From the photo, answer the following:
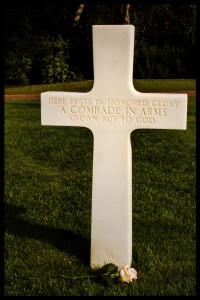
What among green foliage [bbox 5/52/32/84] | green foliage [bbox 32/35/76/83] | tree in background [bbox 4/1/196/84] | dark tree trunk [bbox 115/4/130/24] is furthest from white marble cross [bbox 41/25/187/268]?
green foliage [bbox 5/52/32/84]

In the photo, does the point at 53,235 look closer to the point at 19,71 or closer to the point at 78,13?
the point at 78,13

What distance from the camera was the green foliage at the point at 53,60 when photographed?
1989 centimetres

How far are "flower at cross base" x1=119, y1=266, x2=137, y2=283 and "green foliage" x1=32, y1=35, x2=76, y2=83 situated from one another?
652 inches

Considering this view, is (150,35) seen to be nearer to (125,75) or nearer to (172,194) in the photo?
(172,194)

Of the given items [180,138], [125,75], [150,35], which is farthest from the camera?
[150,35]

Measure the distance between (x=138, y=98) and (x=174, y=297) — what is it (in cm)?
151

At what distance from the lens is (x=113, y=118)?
349cm

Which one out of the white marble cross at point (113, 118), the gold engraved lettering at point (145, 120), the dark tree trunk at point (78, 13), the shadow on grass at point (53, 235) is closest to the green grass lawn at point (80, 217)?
the shadow on grass at point (53, 235)

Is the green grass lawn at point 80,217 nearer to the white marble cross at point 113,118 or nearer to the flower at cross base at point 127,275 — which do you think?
the flower at cross base at point 127,275

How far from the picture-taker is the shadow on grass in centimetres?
411

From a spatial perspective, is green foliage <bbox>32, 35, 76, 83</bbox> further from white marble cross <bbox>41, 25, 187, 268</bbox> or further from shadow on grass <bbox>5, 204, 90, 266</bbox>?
white marble cross <bbox>41, 25, 187, 268</bbox>

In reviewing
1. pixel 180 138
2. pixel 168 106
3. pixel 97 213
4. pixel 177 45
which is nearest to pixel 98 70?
pixel 168 106

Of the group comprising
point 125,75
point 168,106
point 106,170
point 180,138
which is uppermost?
point 125,75

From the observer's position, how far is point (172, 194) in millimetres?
5621
